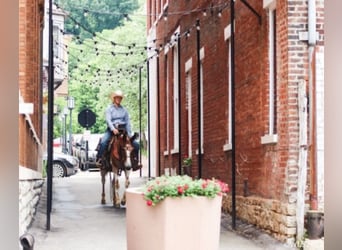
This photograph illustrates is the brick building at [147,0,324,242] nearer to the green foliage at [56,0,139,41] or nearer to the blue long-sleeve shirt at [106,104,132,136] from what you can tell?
the blue long-sleeve shirt at [106,104,132,136]

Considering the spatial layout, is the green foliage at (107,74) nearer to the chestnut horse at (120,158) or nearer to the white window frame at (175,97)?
the white window frame at (175,97)

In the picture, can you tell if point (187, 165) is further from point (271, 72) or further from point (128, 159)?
point (271, 72)

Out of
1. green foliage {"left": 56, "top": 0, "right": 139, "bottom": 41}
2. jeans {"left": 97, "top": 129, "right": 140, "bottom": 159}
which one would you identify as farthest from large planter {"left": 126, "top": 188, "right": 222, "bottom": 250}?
green foliage {"left": 56, "top": 0, "right": 139, "bottom": 41}

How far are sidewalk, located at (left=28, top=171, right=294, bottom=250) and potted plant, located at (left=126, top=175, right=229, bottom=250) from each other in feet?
7.94

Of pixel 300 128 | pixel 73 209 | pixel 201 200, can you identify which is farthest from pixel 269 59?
pixel 73 209

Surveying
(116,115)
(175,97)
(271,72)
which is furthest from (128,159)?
(175,97)

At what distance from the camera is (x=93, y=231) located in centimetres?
1059

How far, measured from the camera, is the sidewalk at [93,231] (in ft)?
29.9

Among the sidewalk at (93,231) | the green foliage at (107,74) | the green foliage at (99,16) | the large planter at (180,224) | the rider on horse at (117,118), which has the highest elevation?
the green foliage at (99,16)

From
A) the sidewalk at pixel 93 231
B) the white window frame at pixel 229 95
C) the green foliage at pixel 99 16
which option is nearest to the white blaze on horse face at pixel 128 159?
the sidewalk at pixel 93 231

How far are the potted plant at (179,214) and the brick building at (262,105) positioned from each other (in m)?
2.36
